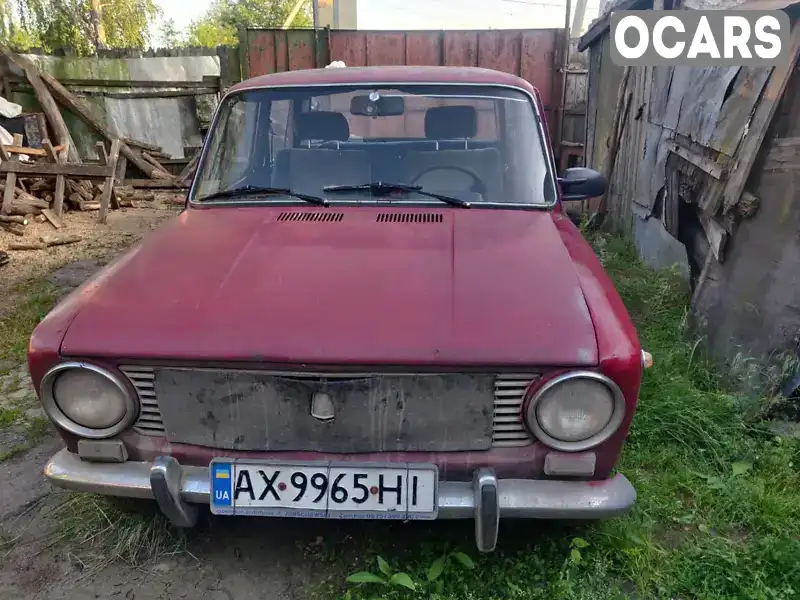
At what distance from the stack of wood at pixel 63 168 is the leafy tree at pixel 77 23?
8003mm

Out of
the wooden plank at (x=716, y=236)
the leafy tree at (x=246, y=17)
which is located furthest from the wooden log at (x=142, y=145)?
the leafy tree at (x=246, y=17)

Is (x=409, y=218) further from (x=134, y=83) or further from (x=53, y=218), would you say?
(x=134, y=83)

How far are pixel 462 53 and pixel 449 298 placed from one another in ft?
27.1

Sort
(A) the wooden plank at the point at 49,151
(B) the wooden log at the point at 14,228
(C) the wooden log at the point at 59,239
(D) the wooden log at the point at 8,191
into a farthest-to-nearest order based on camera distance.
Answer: (A) the wooden plank at the point at 49,151 → (D) the wooden log at the point at 8,191 → (B) the wooden log at the point at 14,228 → (C) the wooden log at the point at 59,239

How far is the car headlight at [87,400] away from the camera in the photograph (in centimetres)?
205

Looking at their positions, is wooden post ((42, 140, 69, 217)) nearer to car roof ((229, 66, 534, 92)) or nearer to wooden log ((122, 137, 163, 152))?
wooden log ((122, 137, 163, 152))

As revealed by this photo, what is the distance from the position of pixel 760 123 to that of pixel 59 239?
268 inches

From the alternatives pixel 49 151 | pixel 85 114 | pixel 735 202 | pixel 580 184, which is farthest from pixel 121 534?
pixel 85 114

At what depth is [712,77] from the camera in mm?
4434

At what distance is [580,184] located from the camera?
3.24m

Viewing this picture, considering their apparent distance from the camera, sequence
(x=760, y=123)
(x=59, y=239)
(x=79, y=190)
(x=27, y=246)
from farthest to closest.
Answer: (x=79, y=190) < (x=59, y=239) < (x=27, y=246) < (x=760, y=123)

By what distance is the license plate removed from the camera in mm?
2016

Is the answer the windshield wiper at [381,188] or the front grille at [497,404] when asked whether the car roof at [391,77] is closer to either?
the windshield wiper at [381,188]

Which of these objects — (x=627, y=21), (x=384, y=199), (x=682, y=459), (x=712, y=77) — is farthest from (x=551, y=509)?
(x=627, y=21)
